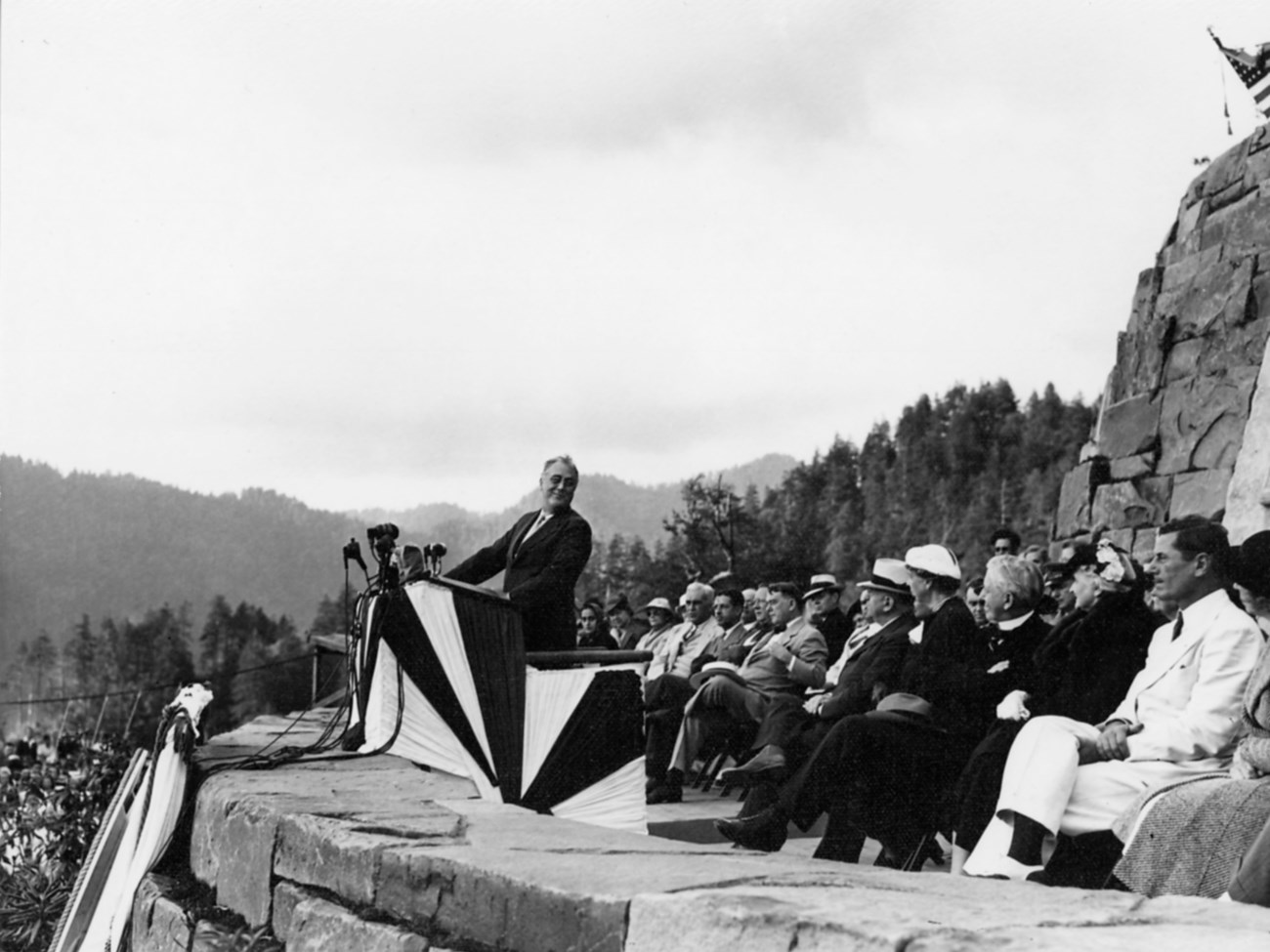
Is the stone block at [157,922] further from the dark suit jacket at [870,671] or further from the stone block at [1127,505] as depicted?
the stone block at [1127,505]

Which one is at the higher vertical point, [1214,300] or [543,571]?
[1214,300]

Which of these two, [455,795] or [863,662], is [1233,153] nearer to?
[863,662]

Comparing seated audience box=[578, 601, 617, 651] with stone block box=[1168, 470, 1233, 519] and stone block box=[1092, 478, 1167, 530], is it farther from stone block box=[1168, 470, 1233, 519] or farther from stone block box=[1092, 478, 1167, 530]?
stone block box=[1168, 470, 1233, 519]

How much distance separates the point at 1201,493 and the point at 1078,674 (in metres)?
5.68

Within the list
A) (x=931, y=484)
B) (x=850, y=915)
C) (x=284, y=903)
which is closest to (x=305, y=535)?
(x=931, y=484)

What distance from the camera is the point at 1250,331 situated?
9.55 meters

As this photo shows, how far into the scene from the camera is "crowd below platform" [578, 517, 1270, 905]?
3293 mm

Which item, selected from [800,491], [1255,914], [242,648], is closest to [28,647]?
[242,648]

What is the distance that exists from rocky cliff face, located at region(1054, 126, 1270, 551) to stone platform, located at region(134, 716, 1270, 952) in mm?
7333

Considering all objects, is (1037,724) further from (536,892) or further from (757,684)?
(757,684)

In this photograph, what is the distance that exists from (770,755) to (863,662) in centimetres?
61

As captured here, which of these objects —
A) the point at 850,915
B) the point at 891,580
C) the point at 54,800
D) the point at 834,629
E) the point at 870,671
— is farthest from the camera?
the point at 834,629

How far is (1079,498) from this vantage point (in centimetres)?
1126

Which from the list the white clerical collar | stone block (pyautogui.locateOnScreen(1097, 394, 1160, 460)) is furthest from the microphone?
stone block (pyautogui.locateOnScreen(1097, 394, 1160, 460))
